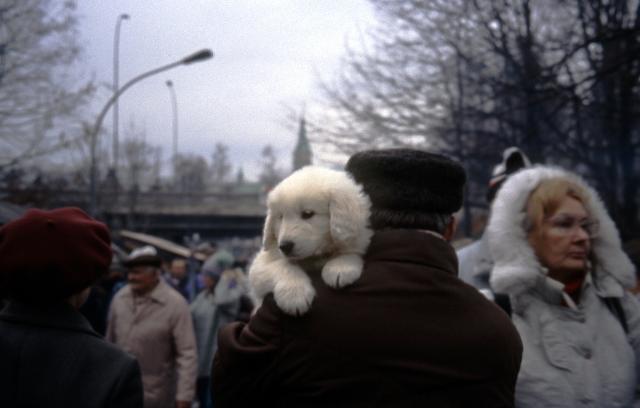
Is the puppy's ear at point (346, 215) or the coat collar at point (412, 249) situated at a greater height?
the puppy's ear at point (346, 215)

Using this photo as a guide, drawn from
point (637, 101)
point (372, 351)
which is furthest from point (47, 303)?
point (637, 101)

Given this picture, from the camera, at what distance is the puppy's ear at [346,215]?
2.47 meters

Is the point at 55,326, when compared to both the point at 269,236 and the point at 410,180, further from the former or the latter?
the point at 410,180

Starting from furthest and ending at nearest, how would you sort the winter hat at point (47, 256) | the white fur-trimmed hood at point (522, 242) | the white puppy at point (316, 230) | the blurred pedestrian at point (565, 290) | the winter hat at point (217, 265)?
the winter hat at point (217, 265)
the white fur-trimmed hood at point (522, 242)
the blurred pedestrian at point (565, 290)
the winter hat at point (47, 256)
the white puppy at point (316, 230)

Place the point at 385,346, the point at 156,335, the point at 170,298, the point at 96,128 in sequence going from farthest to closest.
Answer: the point at 96,128
the point at 170,298
the point at 156,335
the point at 385,346

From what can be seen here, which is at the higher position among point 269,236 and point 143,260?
point 269,236

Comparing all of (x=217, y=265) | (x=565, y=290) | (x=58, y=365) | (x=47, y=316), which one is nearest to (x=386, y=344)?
(x=58, y=365)

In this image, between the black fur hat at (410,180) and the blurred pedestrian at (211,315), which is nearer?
the black fur hat at (410,180)

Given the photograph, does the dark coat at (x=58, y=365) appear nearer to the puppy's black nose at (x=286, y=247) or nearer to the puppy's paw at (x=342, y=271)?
the puppy's black nose at (x=286, y=247)

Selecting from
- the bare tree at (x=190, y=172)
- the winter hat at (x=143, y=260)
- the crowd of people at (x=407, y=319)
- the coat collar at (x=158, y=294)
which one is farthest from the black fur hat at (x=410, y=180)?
the bare tree at (x=190, y=172)

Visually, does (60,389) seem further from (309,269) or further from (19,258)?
(309,269)

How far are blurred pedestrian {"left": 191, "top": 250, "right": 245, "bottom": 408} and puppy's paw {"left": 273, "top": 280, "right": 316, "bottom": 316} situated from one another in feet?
21.0

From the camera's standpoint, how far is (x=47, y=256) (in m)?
2.84

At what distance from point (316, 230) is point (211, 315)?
21.6ft
